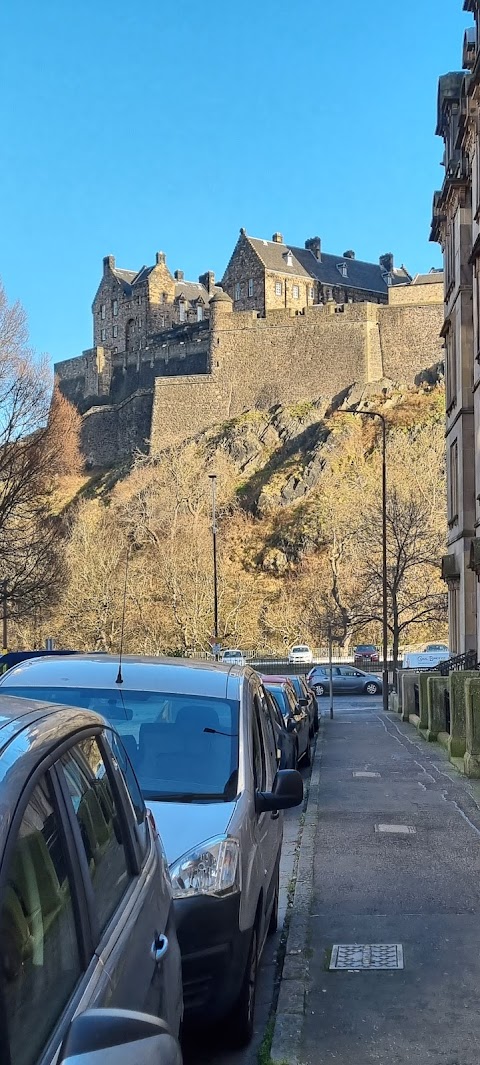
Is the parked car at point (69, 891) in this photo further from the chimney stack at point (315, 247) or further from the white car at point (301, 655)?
the chimney stack at point (315, 247)

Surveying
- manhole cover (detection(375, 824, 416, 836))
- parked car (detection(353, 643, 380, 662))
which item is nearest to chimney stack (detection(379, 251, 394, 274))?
parked car (detection(353, 643, 380, 662))

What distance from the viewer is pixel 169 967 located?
338 cm

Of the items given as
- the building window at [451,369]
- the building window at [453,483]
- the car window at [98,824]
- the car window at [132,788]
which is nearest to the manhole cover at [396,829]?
the car window at [132,788]

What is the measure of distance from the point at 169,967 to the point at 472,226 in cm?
2579

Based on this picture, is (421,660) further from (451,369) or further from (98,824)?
(98,824)

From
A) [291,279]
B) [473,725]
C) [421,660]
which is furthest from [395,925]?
[291,279]

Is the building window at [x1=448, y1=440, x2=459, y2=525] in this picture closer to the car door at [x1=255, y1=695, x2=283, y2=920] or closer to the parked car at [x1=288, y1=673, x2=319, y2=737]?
the parked car at [x1=288, y1=673, x2=319, y2=737]

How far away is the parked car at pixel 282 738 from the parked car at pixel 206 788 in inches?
47.5

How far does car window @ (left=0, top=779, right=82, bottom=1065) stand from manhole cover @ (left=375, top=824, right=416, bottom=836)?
836 cm

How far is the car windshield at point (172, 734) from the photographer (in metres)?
5.79

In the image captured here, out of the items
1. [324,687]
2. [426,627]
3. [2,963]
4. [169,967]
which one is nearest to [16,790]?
[2,963]

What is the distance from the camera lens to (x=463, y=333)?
26969 millimetres

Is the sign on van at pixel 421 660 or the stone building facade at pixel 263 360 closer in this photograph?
the sign on van at pixel 421 660

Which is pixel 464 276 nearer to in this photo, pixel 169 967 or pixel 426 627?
pixel 169 967
